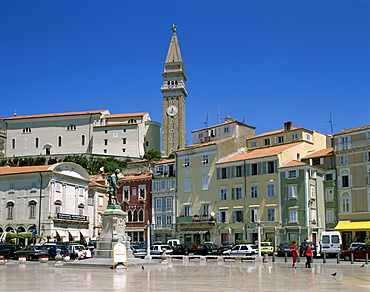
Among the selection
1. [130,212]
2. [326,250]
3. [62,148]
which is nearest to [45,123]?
[62,148]

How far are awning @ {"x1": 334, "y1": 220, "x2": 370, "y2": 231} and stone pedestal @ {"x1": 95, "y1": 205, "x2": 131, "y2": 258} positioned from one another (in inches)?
1104

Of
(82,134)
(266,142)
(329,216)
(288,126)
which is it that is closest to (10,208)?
(266,142)

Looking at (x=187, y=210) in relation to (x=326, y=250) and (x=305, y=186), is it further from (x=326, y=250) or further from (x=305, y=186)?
(x=326, y=250)

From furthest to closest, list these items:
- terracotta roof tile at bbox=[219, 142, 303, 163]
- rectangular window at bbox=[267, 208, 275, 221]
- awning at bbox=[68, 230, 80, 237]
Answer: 1. awning at bbox=[68, 230, 80, 237]
2. terracotta roof tile at bbox=[219, 142, 303, 163]
3. rectangular window at bbox=[267, 208, 275, 221]

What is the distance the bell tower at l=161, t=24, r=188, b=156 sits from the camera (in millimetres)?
137500

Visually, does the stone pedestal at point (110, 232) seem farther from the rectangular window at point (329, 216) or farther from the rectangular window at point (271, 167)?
the rectangular window at point (329, 216)

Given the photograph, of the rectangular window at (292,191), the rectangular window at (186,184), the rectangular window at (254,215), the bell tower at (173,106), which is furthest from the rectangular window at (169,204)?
the bell tower at (173,106)

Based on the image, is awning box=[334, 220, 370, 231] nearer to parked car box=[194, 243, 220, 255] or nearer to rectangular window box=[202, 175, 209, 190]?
parked car box=[194, 243, 220, 255]

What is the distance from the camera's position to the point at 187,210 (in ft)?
233

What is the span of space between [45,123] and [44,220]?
76.4 meters

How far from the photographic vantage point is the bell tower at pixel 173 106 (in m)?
138

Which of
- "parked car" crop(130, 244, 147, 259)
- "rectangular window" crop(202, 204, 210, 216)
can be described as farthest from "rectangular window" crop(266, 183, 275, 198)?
"parked car" crop(130, 244, 147, 259)

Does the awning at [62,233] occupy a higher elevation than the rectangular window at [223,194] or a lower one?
lower

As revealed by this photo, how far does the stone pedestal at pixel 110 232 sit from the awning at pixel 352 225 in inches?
1104
